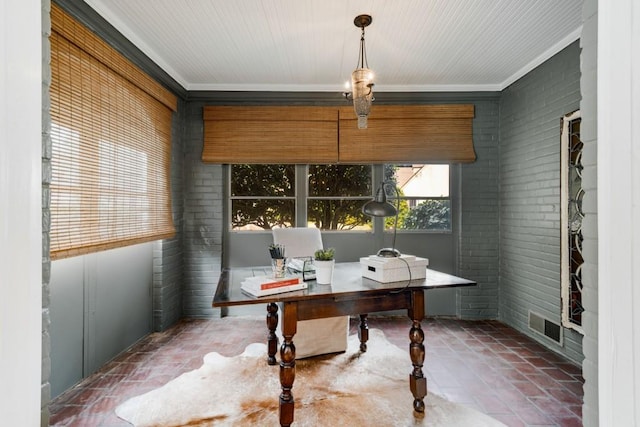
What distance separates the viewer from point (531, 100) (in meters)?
3.28

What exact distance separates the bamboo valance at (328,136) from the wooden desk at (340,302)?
1.84 meters

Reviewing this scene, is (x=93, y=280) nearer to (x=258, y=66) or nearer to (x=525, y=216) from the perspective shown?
(x=258, y=66)

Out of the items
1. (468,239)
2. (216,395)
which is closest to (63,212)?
(216,395)

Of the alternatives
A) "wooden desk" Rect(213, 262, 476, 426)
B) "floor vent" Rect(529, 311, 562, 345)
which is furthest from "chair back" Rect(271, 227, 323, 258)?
"floor vent" Rect(529, 311, 562, 345)

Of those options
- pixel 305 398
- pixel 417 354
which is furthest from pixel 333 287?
pixel 305 398

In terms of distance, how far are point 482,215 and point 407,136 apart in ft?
4.04

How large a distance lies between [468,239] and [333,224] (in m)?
1.53

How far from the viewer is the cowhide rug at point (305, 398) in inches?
76.8

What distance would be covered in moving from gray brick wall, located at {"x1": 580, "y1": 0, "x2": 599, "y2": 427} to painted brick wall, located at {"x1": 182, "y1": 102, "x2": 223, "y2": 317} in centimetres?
352

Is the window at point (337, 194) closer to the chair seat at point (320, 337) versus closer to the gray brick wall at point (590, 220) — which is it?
the chair seat at point (320, 337)

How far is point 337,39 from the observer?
2.78 metres

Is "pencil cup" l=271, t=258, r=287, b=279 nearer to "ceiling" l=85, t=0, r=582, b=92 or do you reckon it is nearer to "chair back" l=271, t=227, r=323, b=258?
"chair back" l=271, t=227, r=323, b=258
